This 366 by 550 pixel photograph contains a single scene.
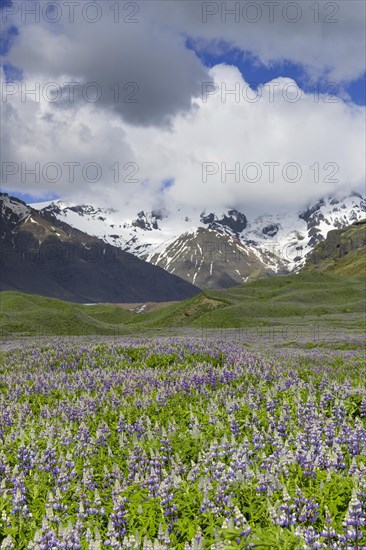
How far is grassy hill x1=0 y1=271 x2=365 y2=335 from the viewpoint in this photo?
70125mm

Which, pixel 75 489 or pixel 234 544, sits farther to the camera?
pixel 75 489

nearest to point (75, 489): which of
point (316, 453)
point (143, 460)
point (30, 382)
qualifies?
point (143, 460)

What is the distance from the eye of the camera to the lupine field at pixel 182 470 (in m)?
4.49

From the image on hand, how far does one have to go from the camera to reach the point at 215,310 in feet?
295

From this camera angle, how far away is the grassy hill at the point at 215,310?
7012cm

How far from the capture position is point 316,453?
6648mm

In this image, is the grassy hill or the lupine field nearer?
the lupine field

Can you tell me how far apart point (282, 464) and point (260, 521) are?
921 mm

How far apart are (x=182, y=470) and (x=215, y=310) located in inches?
3298

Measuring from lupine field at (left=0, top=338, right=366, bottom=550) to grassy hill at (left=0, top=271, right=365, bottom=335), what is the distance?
147ft

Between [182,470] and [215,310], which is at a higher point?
[215,310]

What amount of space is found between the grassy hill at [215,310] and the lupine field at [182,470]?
147 ft

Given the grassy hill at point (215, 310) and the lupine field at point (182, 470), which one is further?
the grassy hill at point (215, 310)

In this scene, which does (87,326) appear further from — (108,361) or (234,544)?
(234,544)
